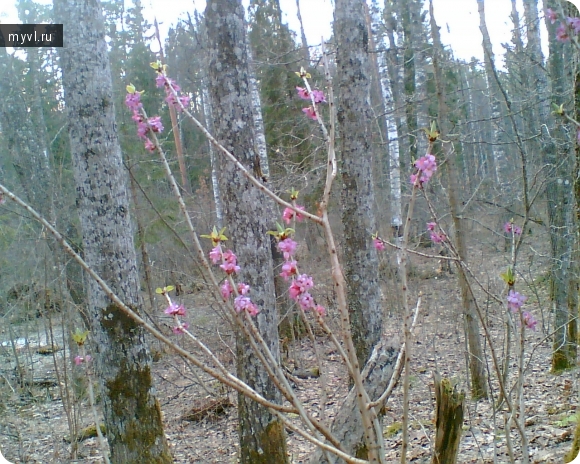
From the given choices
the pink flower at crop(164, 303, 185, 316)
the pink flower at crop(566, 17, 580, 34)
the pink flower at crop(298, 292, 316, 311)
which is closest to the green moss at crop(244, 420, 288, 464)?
the pink flower at crop(164, 303, 185, 316)

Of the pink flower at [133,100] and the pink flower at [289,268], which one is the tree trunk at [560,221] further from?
the pink flower at [133,100]

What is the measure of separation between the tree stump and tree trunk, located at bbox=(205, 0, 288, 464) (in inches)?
66.8

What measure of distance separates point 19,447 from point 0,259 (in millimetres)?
2426

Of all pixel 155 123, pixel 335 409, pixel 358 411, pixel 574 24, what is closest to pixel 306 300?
pixel 155 123

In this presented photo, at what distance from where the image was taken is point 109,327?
3.42 metres

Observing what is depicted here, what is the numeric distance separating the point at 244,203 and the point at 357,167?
A: 125cm

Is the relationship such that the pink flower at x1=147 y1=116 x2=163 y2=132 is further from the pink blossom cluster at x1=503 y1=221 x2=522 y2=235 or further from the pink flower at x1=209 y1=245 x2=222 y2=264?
the pink blossom cluster at x1=503 y1=221 x2=522 y2=235

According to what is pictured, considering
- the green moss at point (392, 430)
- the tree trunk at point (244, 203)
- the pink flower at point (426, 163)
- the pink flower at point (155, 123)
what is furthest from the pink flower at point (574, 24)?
the green moss at point (392, 430)

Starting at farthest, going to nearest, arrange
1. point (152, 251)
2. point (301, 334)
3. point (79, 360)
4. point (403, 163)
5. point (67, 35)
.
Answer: point (403, 163) < point (152, 251) < point (301, 334) < point (67, 35) < point (79, 360)

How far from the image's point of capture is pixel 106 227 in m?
3.42

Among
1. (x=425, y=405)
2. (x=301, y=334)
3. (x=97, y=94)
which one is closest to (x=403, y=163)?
(x=301, y=334)

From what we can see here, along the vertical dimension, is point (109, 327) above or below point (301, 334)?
above

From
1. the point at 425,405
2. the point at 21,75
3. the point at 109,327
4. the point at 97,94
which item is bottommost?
the point at 425,405

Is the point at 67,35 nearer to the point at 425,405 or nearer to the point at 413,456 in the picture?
the point at 413,456
